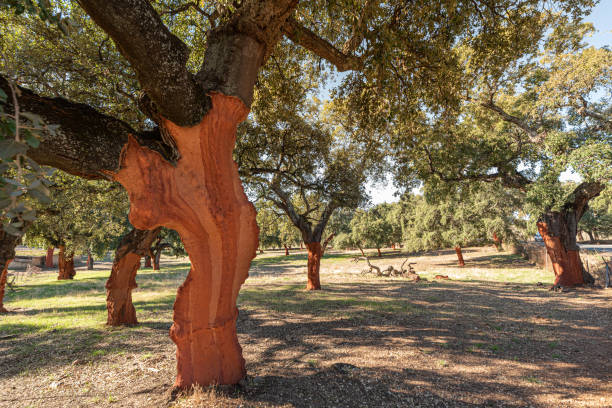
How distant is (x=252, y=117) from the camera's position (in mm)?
9180

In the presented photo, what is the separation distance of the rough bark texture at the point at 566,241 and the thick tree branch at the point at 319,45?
1215 centimetres

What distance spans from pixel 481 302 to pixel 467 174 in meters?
5.58

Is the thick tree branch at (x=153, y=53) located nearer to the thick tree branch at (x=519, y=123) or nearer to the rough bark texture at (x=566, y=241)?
the thick tree branch at (x=519, y=123)

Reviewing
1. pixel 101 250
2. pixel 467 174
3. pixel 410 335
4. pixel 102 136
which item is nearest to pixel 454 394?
pixel 410 335

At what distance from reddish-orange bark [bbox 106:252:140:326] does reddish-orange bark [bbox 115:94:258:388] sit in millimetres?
3831

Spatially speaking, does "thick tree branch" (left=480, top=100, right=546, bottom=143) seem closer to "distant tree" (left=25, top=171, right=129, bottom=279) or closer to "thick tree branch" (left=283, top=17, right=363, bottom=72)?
"thick tree branch" (left=283, top=17, right=363, bottom=72)

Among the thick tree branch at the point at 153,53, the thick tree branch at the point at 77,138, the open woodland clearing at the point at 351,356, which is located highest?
the thick tree branch at the point at 153,53

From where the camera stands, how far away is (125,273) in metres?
7.04

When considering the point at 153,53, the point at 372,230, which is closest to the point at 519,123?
the point at 153,53

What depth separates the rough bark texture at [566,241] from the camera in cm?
1172

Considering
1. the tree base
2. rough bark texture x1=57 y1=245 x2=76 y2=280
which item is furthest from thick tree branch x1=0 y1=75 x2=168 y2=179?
rough bark texture x1=57 y1=245 x2=76 y2=280

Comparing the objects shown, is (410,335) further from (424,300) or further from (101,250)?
(101,250)

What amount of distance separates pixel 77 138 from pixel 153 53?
1277 mm

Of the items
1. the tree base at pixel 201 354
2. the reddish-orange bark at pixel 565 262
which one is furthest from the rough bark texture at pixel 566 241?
the tree base at pixel 201 354
